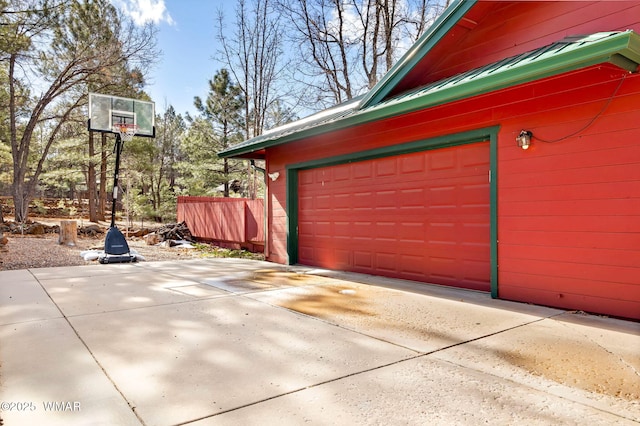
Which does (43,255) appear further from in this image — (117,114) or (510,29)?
(510,29)

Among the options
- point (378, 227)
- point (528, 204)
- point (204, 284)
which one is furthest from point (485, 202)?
point (204, 284)

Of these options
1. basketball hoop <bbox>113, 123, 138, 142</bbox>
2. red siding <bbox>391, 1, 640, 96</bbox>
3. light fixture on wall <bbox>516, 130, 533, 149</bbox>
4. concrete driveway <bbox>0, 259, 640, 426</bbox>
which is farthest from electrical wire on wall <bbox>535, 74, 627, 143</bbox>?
basketball hoop <bbox>113, 123, 138, 142</bbox>

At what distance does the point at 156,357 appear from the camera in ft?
8.68

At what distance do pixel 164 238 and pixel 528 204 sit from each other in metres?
11.6

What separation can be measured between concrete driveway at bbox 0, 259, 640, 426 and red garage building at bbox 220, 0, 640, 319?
576mm

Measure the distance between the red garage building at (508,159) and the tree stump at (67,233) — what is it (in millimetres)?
7676

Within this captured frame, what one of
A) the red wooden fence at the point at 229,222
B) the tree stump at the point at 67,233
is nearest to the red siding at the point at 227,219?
the red wooden fence at the point at 229,222

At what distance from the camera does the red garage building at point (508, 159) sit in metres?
3.69

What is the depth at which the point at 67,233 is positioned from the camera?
413 inches

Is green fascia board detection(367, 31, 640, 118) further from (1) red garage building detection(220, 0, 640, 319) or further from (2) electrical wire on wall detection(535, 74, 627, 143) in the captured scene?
(2) electrical wire on wall detection(535, 74, 627, 143)

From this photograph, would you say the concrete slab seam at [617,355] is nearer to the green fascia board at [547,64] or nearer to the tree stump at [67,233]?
the green fascia board at [547,64]

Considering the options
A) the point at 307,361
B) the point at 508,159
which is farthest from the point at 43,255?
the point at 508,159

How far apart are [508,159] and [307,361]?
11.6 feet

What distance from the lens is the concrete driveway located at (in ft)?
6.36
